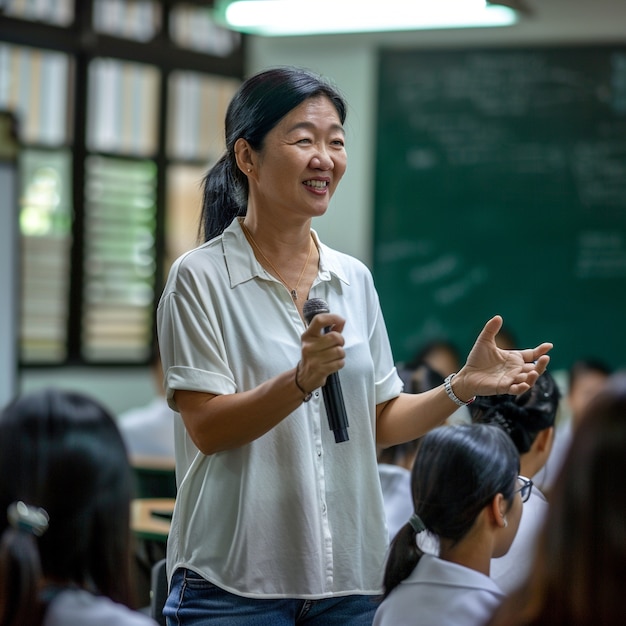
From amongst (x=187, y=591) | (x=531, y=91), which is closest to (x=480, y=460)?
(x=187, y=591)

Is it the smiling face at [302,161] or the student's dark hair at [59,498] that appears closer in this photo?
the student's dark hair at [59,498]

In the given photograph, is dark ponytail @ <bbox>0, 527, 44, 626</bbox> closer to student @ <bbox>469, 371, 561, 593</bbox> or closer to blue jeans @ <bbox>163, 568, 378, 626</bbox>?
blue jeans @ <bbox>163, 568, 378, 626</bbox>

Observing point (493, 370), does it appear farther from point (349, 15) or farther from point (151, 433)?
point (151, 433)

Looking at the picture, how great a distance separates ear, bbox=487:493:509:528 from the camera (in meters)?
1.74

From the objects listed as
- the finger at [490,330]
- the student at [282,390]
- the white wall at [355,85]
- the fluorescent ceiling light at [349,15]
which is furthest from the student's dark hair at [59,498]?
the white wall at [355,85]

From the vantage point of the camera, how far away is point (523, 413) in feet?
7.70

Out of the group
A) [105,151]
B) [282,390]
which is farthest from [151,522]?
[105,151]

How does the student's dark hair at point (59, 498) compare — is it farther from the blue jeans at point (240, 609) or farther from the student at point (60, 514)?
the blue jeans at point (240, 609)

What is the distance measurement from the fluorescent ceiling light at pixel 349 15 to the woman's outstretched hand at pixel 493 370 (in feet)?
5.63

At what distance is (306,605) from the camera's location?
159cm

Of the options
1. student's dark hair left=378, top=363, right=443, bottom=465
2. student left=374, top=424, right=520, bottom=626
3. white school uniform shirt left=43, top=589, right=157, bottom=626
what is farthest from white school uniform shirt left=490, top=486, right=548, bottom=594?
white school uniform shirt left=43, top=589, right=157, bottom=626

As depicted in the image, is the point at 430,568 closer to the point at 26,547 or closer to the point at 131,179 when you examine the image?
the point at 26,547

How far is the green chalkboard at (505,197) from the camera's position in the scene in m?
5.39

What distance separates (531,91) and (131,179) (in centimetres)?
235
